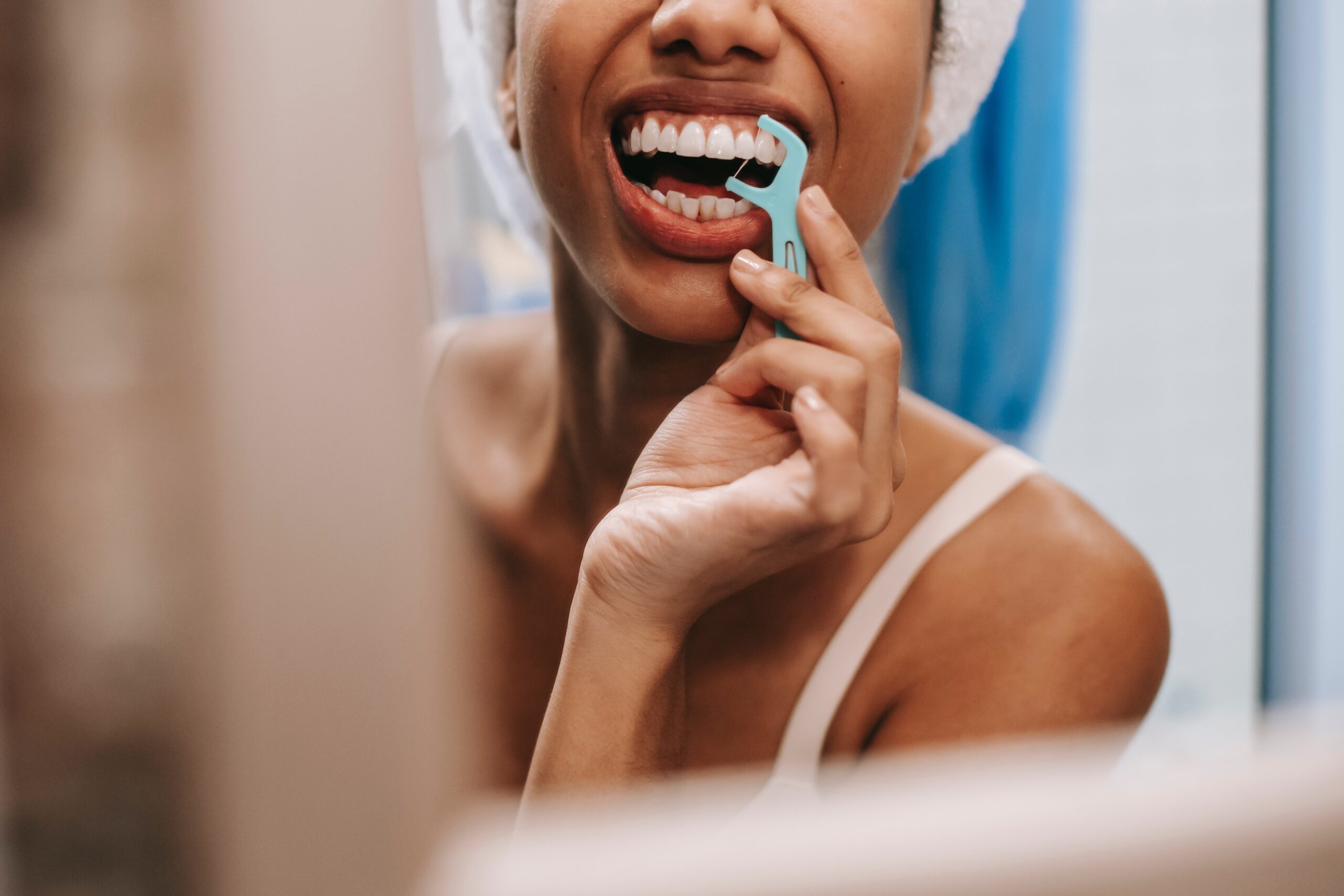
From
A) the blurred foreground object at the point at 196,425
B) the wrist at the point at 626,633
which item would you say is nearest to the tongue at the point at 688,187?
the wrist at the point at 626,633

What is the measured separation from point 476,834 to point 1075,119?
1.11 metres

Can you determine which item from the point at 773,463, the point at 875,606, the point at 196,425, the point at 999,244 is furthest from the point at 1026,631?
→ the point at 196,425

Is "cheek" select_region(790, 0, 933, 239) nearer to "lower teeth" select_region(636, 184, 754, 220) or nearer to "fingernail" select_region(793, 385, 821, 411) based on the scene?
"lower teeth" select_region(636, 184, 754, 220)

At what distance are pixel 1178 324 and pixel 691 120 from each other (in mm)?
1028

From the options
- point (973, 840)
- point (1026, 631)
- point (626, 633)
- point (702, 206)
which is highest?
point (702, 206)

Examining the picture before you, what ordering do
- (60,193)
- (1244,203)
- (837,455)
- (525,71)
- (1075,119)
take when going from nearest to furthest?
(60,193) → (837,455) → (525,71) → (1075,119) → (1244,203)

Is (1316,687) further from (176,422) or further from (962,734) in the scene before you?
(176,422)

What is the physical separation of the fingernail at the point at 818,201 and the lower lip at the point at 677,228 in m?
0.05

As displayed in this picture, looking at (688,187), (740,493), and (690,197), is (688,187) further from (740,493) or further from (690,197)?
(740,493)

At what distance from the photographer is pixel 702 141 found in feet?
1.81

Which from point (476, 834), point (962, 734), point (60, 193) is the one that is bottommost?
point (962, 734)

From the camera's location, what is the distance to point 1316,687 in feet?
3.08

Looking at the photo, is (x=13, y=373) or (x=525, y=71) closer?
(x=13, y=373)

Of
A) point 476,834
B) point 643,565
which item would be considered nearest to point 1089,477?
point 643,565
